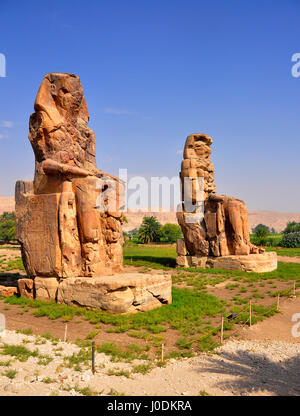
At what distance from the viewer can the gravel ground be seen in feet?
14.7

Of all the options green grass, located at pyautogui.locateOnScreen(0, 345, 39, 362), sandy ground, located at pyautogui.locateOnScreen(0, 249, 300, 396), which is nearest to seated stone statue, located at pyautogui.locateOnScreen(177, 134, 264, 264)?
sandy ground, located at pyautogui.locateOnScreen(0, 249, 300, 396)

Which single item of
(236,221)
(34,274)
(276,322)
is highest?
(236,221)

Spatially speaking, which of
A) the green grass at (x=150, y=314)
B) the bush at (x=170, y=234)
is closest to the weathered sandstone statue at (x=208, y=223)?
the green grass at (x=150, y=314)

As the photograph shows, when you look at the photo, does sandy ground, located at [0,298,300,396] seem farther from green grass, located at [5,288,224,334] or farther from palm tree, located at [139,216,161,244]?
palm tree, located at [139,216,161,244]

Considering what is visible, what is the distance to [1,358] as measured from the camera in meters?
5.36

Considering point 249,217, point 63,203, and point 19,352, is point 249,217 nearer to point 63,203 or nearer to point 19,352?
point 63,203

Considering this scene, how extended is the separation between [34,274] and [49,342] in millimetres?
3270

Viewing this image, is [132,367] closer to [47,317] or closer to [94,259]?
[47,317]

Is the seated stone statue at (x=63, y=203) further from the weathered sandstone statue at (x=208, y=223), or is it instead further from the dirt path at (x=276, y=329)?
the weathered sandstone statue at (x=208, y=223)

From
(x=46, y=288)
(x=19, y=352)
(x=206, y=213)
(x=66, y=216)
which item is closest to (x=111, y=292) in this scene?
(x=46, y=288)

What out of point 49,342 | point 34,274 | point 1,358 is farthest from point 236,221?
point 1,358

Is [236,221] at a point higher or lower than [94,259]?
higher

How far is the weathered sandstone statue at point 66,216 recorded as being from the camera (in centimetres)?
880

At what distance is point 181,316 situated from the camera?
8.23m
